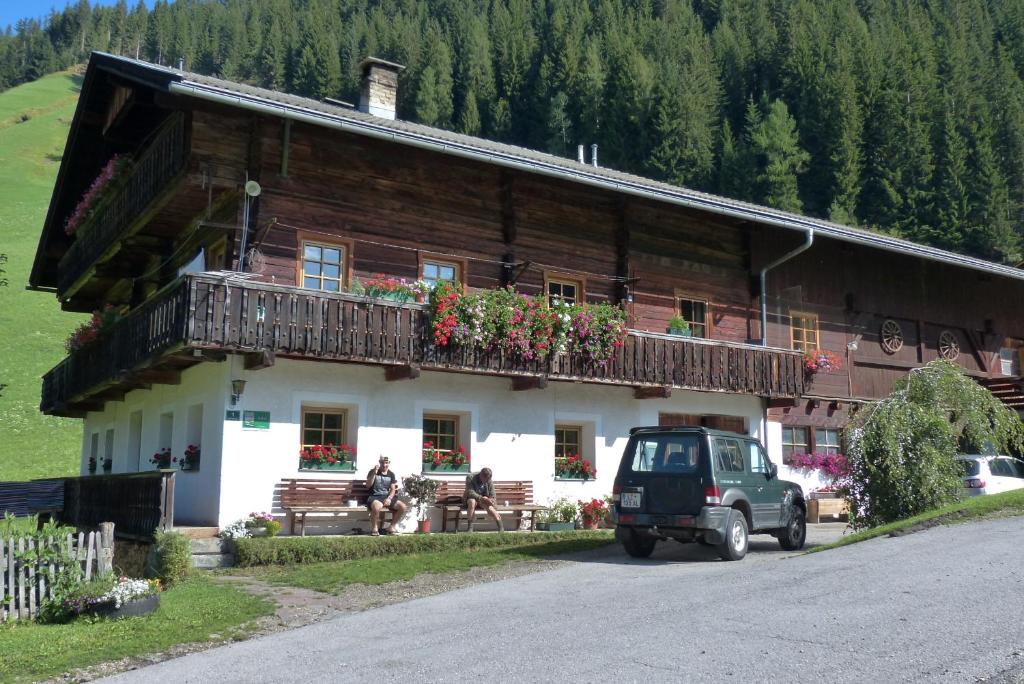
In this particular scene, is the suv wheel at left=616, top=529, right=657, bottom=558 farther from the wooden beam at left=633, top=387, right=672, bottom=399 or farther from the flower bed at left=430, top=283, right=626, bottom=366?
the wooden beam at left=633, top=387, right=672, bottom=399

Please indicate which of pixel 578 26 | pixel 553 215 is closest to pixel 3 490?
pixel 553 215

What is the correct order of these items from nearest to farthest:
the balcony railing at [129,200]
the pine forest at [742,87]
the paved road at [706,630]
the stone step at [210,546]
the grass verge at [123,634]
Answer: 1. the paved road at [706,630]
2. the grass verge at [123,634]
3. the stone step at [210,546]
4. the balcony railing at [129,200]
5. the pine forest at [742,87]

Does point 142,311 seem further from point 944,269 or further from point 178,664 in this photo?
point 944,269

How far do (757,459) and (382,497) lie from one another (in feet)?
19.4

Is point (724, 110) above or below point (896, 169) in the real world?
above

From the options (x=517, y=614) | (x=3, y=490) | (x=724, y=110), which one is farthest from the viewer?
(x=724, y=110)

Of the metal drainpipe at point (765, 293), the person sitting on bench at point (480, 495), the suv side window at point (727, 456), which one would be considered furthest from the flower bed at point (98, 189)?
the metal drainpipe at point (765, 293)

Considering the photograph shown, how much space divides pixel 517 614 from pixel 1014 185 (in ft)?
210

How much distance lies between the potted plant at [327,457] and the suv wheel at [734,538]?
20.6ft

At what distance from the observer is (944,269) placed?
2716cm

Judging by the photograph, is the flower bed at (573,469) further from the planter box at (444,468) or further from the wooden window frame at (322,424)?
the wooden window frame at (322,424)

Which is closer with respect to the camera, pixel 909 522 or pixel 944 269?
pixel 909 522

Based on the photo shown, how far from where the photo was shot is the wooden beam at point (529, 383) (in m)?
18.0

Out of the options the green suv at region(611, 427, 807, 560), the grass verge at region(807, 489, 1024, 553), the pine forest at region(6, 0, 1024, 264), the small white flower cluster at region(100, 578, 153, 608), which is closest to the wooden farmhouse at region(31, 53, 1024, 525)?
the green suv at region(611, 427, 807, 560)
